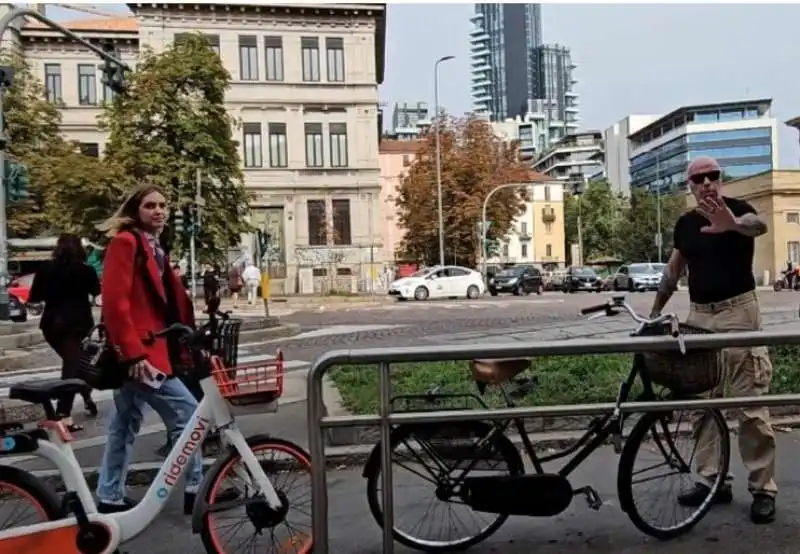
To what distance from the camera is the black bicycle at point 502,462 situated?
162 inches

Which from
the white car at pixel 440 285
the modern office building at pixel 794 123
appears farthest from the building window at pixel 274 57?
the modern office building at pixel 794 123

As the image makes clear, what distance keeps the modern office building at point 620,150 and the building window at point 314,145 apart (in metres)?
109

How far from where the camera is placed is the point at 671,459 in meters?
4.57

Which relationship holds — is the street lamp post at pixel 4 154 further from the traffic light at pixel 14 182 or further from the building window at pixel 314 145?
the building window at pixel 314 145

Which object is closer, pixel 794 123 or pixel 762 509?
pixel 762 509

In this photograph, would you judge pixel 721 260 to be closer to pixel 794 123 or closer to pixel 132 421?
pixel 132 421

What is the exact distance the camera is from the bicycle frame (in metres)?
3.71

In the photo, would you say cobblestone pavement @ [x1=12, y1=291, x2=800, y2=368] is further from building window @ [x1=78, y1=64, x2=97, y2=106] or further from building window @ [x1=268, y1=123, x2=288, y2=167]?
building window @ [x1=78, y1=64, x2=97, y2=106]

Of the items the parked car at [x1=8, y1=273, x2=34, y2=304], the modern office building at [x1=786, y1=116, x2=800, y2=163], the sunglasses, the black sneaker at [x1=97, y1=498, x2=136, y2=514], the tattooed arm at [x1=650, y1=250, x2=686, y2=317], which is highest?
the modern office building at [x1=786, y1=116, x2=800, y2=163]

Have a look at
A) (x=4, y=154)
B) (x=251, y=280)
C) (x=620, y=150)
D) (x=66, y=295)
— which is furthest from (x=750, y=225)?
(x=620, y=150)

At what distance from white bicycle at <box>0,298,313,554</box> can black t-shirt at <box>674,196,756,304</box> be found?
96.5 inches

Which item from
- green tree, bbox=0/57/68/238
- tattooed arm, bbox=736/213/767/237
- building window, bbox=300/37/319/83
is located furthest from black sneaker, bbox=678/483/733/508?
building window, bbox=300/37/319/83

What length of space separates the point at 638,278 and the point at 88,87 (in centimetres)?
3408

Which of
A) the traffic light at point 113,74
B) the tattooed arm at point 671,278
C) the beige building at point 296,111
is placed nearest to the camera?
the tattooed arm at point 671,278
